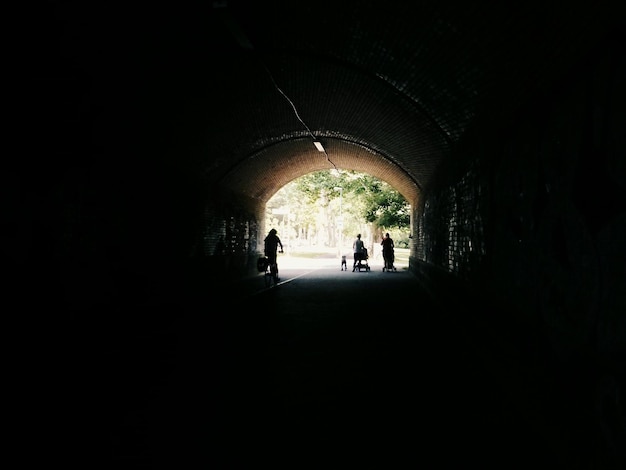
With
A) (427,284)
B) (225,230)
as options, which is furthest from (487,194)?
(225,230)

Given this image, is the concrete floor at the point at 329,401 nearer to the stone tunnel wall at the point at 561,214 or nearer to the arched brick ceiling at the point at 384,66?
the stone tunnel wall at the point at 561,214

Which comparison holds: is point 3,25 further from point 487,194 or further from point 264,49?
point 487,194

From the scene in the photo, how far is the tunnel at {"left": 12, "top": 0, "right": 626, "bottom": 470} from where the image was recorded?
10.3 feet

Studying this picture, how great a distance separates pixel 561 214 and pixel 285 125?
31.6 feet

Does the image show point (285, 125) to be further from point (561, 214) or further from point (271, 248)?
point (561, 214)

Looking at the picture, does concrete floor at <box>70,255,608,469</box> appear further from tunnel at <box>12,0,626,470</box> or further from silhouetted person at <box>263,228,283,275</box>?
silhouetted person at <box>263,228,283,275</box>

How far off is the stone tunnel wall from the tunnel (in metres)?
0.02

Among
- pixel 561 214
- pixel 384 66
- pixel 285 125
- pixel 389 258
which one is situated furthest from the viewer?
pixel 389 258

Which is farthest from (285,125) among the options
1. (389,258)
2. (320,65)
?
(389,258)

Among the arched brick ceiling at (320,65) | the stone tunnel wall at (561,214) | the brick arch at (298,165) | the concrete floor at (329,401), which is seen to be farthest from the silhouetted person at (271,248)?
the stone tunnel wall at (561,214)

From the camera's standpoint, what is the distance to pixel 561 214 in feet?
12.0

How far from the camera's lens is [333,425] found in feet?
11.9

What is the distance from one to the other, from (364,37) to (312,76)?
2.23 m

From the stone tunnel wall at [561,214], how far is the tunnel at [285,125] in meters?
0.02
